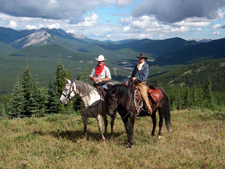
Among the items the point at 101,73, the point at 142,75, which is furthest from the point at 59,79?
the point at 142,75

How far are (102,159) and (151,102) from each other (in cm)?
400

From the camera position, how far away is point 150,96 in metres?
8.87

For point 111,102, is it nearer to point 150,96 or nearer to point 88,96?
point 88,96

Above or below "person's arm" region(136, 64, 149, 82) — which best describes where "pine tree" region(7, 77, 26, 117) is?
below

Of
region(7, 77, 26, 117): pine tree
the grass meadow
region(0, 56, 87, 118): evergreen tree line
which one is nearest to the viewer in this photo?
the grass meadow

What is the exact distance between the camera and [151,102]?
8984mm

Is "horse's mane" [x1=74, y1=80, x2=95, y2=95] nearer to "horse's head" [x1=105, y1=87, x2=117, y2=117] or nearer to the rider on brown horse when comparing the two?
"horse's head" [x1=105, y1=87, x2=117, y2=117]

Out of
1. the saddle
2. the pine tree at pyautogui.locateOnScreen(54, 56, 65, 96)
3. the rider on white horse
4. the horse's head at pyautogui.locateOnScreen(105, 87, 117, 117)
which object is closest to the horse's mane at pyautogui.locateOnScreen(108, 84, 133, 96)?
the horse's head at pyautogui.locateOnScreen(105, 87, 117, 117)

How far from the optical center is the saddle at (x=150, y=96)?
8109 millimetres

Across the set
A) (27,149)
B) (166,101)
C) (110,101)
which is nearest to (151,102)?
(166,101)

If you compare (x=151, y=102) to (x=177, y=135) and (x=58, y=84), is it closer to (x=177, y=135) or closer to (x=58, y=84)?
(x=177, y=135)

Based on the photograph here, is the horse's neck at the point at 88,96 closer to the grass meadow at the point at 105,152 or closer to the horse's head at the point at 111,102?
the horse's head at the point at 111,102

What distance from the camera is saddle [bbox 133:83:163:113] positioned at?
8109 mm

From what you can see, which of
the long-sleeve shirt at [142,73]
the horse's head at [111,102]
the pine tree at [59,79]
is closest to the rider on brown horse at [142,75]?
the long-sleeve shirt at [142,73]
